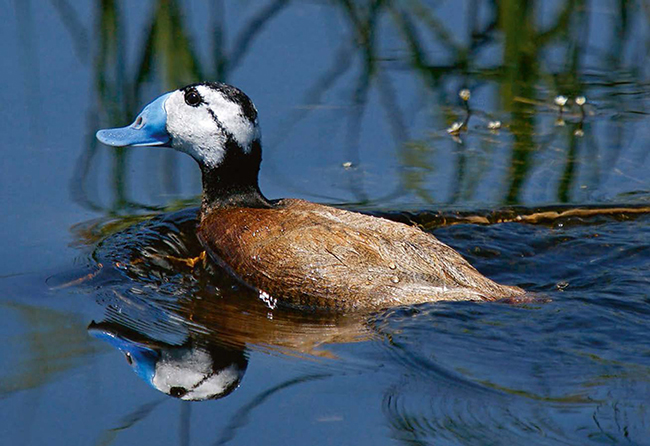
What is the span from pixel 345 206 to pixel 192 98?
1.37 m

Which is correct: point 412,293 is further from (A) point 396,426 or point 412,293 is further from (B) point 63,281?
(B) point 63,281

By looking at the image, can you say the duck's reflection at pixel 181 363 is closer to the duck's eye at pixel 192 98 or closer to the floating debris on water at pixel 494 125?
the duck's eye at pixel 192 98

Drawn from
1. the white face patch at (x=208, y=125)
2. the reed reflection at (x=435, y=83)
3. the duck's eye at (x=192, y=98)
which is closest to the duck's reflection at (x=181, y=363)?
the white face patch at (x=208, y=125)

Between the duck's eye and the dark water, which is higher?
the duck's eye

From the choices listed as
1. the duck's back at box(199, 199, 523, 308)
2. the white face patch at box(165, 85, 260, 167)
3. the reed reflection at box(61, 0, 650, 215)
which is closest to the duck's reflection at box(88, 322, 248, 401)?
the duck's back at box(199, 199, 523, 308)

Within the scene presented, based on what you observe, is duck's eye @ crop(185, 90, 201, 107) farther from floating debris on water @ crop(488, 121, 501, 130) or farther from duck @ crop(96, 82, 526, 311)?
floating debris on water @ crop(488, 121, 501, 130)

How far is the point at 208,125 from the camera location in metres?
7.35

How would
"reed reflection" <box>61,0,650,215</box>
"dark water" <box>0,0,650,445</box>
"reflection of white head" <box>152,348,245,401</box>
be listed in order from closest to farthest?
"dark water" <box>0,0,650,445</box>
"reflection of white head" <box>152,348,245,401</box>
"reed reflection" <box>61,0,650,215</box>

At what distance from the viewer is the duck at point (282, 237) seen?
21.1 feet

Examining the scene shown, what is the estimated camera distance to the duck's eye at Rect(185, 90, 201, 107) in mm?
7332

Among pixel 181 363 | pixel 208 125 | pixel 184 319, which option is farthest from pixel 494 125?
pixel 181 363

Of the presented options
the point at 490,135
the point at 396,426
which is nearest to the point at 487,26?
the point at 490,135

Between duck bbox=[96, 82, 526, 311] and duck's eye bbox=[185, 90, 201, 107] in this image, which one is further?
duck's eye bbox=[185, 90, 201, 107]

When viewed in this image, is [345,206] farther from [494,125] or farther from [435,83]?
[435,83]
